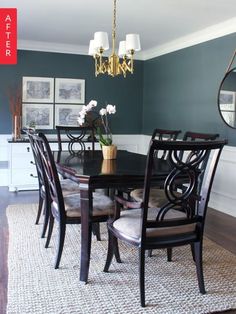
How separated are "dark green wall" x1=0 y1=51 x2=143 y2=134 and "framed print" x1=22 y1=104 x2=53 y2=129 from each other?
0.89 ft

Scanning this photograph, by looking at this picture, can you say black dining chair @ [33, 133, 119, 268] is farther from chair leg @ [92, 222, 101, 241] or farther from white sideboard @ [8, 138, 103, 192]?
white sideboard @ [8, 138, 103, 192]

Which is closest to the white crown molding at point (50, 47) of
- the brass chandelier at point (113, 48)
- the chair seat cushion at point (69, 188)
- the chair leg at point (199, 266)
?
the brass chandelier at point (113, 48)

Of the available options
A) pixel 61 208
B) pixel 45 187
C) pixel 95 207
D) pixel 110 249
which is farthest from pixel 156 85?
pixel 110 249

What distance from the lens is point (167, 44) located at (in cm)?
570

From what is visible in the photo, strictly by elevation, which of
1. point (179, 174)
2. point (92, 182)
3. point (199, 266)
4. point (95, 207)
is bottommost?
point (199, 266)

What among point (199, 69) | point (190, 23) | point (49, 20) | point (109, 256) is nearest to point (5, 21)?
point (49, 20)

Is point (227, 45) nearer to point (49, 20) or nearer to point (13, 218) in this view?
point (49, 20)

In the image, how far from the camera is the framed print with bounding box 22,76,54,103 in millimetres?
5969

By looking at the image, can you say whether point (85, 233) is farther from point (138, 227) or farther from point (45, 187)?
point (45, 187)

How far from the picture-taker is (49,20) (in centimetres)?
449

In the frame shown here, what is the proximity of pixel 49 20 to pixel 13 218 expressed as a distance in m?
2.42

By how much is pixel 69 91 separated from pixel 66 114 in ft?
1.29

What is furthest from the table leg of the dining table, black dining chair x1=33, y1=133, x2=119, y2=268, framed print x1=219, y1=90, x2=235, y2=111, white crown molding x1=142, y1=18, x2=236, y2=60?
white crown molding x1=142, y1=18, x2=236, y2=60

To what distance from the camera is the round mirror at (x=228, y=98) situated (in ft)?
14.1
